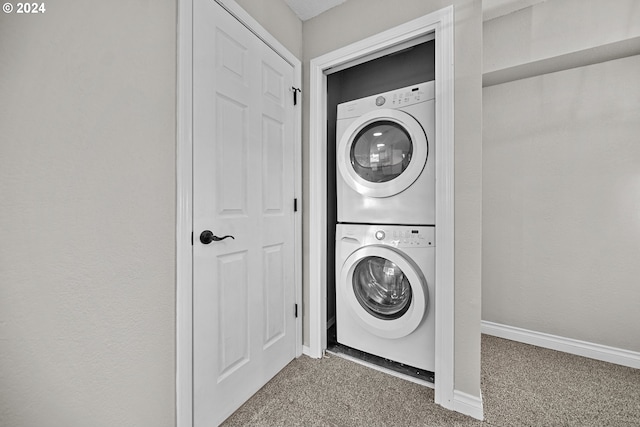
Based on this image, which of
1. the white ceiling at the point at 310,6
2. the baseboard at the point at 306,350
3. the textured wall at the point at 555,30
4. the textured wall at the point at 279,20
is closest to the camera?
the textured wall at the point at 279,20

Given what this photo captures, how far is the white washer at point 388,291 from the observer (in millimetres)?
1588

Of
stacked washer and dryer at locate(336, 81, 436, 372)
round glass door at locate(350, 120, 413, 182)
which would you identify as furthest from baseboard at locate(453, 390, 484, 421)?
round glass door at locate(350, 120, 413, 182)

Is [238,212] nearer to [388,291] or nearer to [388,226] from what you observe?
[388,226]

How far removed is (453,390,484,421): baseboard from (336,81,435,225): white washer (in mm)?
952

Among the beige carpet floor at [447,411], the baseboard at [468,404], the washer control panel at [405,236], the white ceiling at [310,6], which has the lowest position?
the beige carpet floor at [447,411]

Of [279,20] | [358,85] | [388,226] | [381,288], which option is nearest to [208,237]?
[388,226]

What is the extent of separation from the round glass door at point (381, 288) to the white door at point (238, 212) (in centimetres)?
51

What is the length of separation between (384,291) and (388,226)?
0.47 metres

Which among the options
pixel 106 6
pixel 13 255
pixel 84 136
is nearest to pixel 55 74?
pixel 84 136

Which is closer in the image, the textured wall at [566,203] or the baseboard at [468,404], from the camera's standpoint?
the baseboard at [468,404]

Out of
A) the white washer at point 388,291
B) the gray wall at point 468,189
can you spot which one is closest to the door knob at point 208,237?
the white washer at point 388,291

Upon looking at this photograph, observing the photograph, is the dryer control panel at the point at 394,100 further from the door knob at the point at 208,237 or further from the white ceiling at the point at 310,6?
the door knob at the point at 208,237

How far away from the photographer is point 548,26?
186 cm

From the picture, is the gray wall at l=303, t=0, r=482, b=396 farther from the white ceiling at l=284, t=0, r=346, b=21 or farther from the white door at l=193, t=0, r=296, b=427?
the white door at l=193, t=0, r=296, b=427
